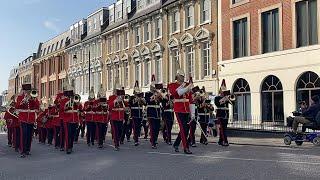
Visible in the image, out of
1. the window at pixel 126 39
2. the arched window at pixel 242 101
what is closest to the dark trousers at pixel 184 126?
the arched window at pixel 242 101

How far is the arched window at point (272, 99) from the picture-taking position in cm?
2742

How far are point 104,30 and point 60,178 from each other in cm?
4253

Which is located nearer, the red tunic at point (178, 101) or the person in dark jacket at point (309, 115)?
the red tunic at point (178, 101)

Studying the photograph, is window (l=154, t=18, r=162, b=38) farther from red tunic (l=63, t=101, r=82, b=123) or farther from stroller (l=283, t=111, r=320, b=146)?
red tunic (l=63, t=101, r=82, b=123)

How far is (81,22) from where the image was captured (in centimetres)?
5959

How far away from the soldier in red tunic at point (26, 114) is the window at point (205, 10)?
67.5ft

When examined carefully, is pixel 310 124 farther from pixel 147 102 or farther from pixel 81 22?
pixel 81 22

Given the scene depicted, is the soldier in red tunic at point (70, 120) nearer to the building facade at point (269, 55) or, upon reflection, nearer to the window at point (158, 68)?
the building facade at point (269, 55)

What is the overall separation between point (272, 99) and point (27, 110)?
55.4ft

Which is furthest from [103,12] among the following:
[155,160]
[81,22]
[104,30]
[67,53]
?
[155,160]

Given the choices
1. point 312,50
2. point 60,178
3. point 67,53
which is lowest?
point 60,178

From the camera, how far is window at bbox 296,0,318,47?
25.2 m

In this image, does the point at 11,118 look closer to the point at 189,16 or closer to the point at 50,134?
the point at 50,134

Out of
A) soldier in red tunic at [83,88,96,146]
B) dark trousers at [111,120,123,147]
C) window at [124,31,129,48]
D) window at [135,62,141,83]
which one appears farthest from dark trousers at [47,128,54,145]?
window at [124,31,129,48]
